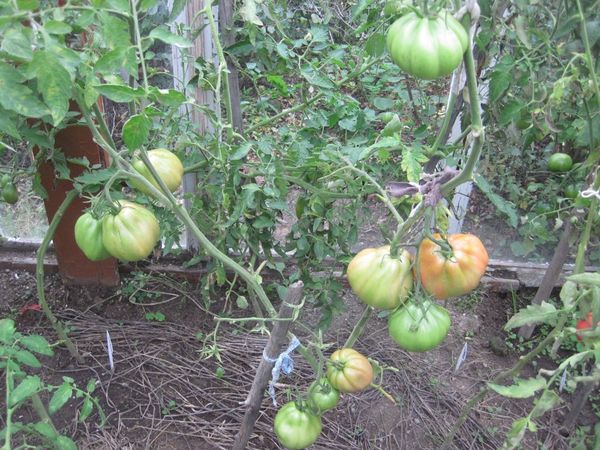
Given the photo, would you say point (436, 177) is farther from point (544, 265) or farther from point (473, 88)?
point (544, 265)

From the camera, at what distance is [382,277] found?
97cm

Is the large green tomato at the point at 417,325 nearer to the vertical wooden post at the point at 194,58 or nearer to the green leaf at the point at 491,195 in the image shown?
the green leaf at the point at 491,195

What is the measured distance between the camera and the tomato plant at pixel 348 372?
1.16 m

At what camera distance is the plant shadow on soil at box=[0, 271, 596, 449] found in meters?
1.66

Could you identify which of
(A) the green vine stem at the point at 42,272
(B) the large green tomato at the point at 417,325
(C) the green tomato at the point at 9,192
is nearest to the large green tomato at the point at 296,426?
(B) the large green tomato at the point at 417,325

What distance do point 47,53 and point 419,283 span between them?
69cm

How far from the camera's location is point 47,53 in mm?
755

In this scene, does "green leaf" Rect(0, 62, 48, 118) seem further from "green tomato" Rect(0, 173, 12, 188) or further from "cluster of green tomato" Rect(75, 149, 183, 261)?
"green tomato" Rect(0, 173, 12, 188)

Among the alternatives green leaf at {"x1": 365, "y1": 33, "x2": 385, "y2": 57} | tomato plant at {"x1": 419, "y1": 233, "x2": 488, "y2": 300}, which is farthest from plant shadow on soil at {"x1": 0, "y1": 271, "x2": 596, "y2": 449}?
green leaf at {"x1": 365, "y1": 33, "x2": 385, "y2": 57}

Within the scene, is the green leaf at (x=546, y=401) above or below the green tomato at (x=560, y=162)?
below

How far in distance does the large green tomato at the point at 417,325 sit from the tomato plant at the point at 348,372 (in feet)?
0.57

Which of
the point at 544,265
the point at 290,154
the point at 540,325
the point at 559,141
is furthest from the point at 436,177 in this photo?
the point at 544,265

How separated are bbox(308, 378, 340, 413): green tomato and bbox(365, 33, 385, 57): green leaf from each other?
0.75 m

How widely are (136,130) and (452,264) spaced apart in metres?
0.58
